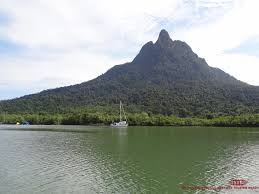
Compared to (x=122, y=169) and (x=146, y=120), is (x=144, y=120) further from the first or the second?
(x=122, y=169)

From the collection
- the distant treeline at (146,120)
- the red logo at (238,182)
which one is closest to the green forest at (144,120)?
the distant treeline at (146,120)

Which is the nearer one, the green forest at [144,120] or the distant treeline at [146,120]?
the distant treeline at [146,120]

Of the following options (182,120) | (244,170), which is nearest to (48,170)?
(244,170)

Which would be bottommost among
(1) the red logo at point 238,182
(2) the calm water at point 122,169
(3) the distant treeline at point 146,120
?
(1) the red logo at point 238,182

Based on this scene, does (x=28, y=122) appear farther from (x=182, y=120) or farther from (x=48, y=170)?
(x=48, y=170)

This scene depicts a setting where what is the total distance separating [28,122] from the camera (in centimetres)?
18900

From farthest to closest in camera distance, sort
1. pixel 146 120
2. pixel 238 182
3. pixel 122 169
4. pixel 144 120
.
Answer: pixel 144 120 → pixel 146 120 → pixel 122 169 → pixel 238 182

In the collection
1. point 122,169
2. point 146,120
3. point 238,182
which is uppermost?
point 146,120

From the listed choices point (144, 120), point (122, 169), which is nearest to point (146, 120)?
point (144, 120)

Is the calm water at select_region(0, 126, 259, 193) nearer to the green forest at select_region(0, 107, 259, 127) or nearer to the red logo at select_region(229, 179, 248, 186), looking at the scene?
the red logo at select_region(229, 179, 248, 186)

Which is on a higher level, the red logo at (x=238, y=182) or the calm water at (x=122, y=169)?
the calm water at (x=122, y=169)

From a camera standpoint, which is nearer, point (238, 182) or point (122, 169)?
point (238, 182)

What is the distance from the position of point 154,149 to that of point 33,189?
30248 millimetres

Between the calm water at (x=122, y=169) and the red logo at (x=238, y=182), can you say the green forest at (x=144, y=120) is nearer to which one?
the calm water at (x=122, y=169)
